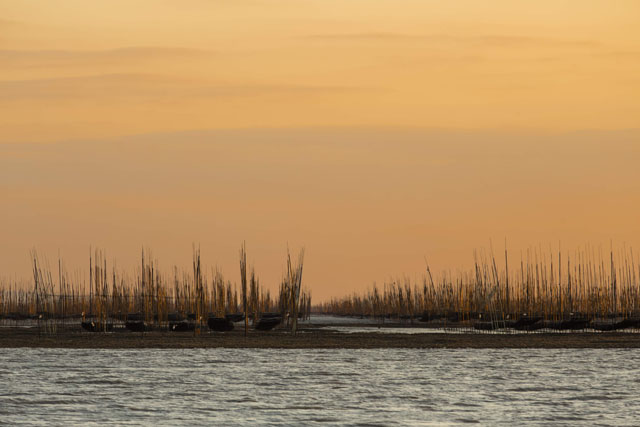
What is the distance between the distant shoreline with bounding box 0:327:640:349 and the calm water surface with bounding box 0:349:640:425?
351 cm

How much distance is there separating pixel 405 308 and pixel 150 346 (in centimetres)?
4060

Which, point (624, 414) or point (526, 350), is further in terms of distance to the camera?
point (526, 350)

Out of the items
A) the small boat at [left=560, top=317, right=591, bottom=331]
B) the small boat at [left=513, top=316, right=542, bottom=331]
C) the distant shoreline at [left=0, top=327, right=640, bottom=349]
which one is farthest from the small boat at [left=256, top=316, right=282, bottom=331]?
the small boat at [left=560, top=317, right=591, bottom=331]

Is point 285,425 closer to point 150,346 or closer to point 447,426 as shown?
point 447,426

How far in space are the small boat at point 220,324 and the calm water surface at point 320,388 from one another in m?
13.1

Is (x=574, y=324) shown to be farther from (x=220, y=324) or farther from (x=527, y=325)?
(x=220, y=324)

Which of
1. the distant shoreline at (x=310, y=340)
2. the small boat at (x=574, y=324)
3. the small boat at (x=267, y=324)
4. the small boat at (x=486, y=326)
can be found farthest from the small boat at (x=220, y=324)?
the small boat at (x=574, y=324)

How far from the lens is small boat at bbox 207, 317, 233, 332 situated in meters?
46.0

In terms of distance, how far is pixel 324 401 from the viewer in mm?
19359

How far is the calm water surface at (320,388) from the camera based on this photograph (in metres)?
17.1

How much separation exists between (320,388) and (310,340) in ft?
58.4

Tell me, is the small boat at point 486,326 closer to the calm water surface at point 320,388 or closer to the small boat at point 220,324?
the small boat at point 220,324

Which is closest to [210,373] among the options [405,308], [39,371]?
[39,371]

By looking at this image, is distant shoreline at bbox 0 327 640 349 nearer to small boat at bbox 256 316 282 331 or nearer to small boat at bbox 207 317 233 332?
small boat at bbox 207 317 233 332
